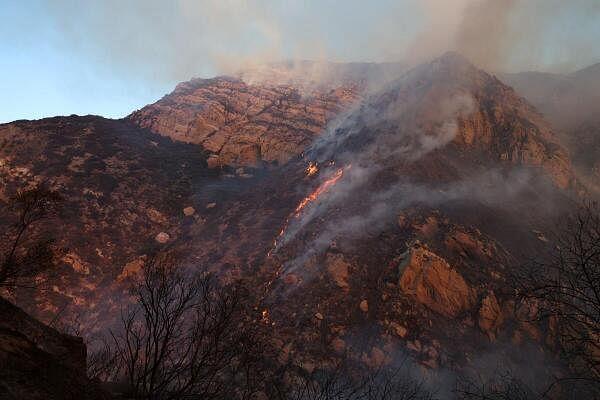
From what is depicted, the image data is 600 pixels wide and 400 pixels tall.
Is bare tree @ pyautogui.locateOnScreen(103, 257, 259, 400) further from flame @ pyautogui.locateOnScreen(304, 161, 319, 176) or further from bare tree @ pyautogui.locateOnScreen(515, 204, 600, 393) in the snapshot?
flame @ pyautogui.locateOnScreen(304, 161, 319, 176)

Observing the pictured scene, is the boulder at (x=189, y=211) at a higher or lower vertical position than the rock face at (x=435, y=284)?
higher

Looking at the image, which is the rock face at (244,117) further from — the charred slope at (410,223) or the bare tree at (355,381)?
the bare tree at (355,381)

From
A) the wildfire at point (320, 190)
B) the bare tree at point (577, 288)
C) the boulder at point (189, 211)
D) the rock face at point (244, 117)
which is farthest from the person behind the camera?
the rock face at point (244, 117)

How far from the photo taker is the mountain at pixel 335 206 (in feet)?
60.7

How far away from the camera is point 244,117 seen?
158 ft

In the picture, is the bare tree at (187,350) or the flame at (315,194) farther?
the flame at (315,194)

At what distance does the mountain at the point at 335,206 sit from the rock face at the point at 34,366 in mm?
11000

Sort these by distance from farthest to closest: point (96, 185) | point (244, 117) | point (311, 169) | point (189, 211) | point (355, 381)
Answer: point (244, 117)
point (311, 169)
point (189, 211)
point (96, 185)
point (355, 381)

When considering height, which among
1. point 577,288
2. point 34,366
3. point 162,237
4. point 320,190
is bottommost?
point 162,237

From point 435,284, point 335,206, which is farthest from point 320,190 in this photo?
point 435,284

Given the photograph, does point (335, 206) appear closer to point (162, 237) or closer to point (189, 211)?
point (189, 211)

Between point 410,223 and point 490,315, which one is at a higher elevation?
point 410,223

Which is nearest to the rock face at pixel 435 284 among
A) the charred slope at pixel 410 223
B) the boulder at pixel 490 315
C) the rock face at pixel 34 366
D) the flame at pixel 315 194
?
the charred slope at pixel 410 223

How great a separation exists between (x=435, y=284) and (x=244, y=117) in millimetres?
34588
